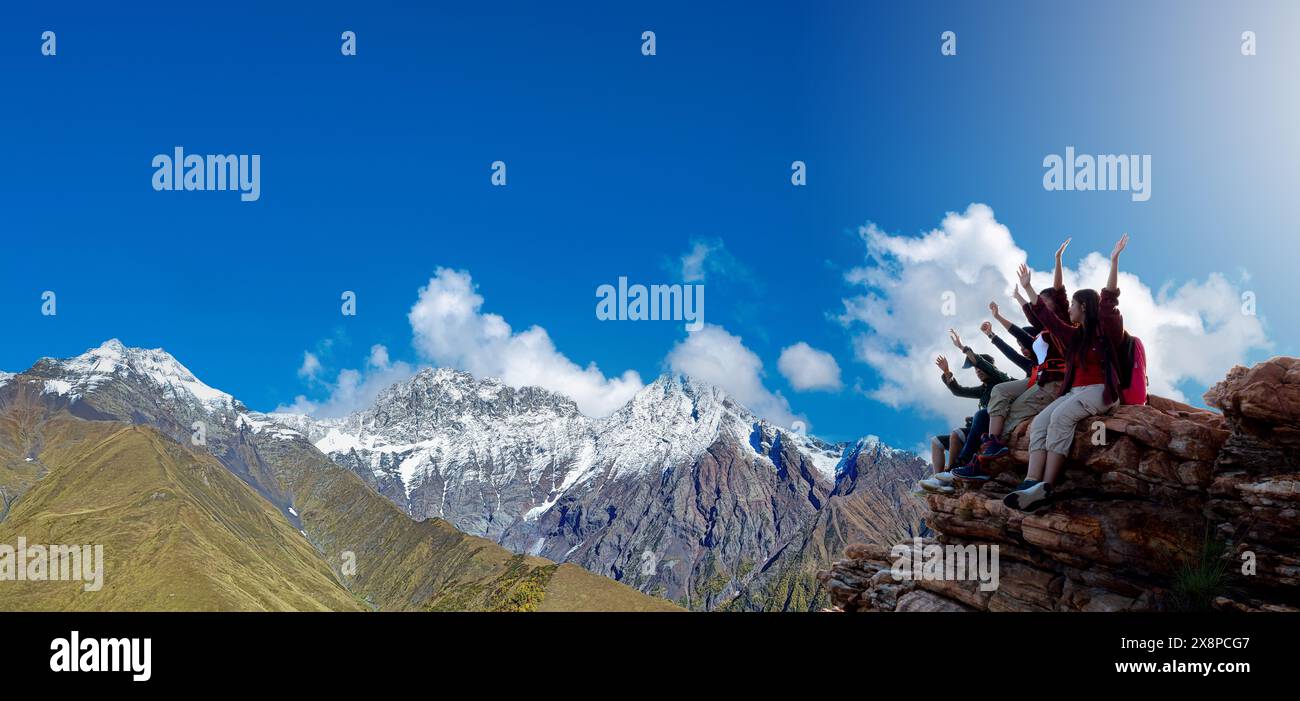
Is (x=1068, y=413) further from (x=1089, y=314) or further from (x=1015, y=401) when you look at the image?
(x=1015, y=401)

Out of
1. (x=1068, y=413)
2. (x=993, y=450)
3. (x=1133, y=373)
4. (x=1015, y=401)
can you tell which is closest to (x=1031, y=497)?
(x=1068, y=413)

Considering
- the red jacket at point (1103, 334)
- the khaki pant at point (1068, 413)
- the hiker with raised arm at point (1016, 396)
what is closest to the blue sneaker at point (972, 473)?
the hiker with raised arm at point (1016, 396)

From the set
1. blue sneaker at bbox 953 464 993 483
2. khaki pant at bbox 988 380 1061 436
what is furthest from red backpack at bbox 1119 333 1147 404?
blue sneaker at bbox 953 464 993 483

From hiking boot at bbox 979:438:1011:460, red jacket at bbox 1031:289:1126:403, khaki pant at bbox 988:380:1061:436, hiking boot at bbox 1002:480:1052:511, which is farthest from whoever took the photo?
khaki pant at bbox 988:380:1061:436

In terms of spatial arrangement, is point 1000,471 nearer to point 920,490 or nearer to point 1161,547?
point 920,490

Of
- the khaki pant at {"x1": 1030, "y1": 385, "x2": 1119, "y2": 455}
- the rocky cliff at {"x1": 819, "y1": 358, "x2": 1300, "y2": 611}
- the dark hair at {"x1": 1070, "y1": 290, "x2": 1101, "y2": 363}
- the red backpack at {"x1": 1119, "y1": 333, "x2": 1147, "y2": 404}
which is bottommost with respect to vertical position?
the rocky cliff at {"x1": 819, "y1": 358, "x2": 1300, "y2": 611}

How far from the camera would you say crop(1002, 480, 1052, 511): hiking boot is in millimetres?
16562

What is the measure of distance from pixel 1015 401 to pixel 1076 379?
2.38 meters

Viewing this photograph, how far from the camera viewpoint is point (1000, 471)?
766 inches

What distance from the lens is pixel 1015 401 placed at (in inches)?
748

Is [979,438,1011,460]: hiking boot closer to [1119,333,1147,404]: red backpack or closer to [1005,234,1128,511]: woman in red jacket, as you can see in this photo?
[1005,234,1128,511]: woman in red jacket
